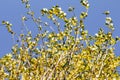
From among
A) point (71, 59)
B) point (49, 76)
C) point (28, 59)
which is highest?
point (28, 59)

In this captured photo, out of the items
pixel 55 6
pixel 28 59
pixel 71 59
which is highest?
pixel 55 6

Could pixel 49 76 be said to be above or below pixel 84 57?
below

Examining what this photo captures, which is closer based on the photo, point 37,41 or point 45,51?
point 45,51

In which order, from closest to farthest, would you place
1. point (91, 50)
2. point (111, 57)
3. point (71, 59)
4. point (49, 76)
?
1. point (49, 76)
2. point (71, 59)
3. point (91, 50)
4. point (111, 57)

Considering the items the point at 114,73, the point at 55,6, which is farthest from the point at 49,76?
the point at 114,73

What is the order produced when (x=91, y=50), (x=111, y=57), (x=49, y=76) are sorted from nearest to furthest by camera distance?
1. (x=49, y=76)
2. (x=91, y=50)
3. (x=111, y=57)

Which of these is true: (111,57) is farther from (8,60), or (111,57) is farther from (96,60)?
(8,60)

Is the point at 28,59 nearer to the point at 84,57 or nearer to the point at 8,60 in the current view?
the point at 8,60

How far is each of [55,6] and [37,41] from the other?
1.20 m

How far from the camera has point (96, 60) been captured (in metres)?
8.90

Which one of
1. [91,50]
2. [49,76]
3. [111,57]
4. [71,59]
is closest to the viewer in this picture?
[49,76]

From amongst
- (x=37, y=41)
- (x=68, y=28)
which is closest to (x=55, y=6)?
(x=68, y=28)

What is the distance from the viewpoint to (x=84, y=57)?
8930 millimetres

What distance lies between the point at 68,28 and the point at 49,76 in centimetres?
→ 174
